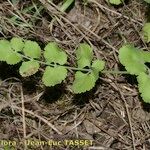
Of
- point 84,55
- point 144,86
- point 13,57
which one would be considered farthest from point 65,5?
point 144,86

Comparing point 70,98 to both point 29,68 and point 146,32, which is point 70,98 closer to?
point 29,68

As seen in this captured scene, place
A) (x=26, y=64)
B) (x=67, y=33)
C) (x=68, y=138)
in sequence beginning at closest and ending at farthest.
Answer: (x=26, y=64) → (x=68, y=138) → (x=67, y=33)

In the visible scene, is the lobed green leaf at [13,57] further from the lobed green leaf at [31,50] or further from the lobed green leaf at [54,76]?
the lobed green leaf at [54,76]

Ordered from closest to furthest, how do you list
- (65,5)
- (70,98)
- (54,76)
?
(54,76) < (70,98) < (65,5)

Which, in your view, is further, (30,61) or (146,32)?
(146,32)

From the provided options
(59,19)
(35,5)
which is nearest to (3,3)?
(35,5)

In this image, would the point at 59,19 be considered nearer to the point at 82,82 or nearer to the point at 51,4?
the point at 51,4

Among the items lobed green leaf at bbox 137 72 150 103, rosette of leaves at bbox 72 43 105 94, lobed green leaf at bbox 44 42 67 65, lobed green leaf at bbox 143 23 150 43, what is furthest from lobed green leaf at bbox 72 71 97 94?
lobed green leaf at bbox 143 23 150 43
